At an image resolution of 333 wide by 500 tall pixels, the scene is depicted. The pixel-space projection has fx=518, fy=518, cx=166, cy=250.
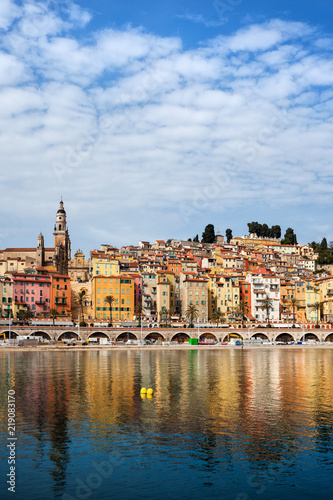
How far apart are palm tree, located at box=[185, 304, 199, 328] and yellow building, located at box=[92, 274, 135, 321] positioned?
14425 mm

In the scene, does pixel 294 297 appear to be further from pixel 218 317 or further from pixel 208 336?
pixel 208 336

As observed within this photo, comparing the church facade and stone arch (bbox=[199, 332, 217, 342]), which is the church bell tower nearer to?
the church facade

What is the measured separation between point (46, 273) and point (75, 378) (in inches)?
3727

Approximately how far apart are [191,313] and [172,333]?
1077 cm

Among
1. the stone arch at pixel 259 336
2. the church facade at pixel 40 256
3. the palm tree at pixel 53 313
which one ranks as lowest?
the stone arch at pixel 259 336

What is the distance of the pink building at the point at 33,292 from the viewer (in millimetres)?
128250

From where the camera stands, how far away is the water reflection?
2120cm

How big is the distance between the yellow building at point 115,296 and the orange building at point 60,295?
23.0ft

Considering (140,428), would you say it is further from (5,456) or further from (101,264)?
(101,264)

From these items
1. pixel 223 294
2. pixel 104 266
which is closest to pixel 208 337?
pixel 223 294

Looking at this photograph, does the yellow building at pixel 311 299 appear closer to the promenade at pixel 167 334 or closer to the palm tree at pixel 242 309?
the promenade at pixel 167 334

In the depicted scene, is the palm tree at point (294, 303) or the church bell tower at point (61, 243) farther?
the church bell tower at point (61, 243)

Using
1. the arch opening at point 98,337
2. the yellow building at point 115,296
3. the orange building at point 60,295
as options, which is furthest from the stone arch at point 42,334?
the yellow building at point 115,296

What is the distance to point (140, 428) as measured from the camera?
28.4 m
